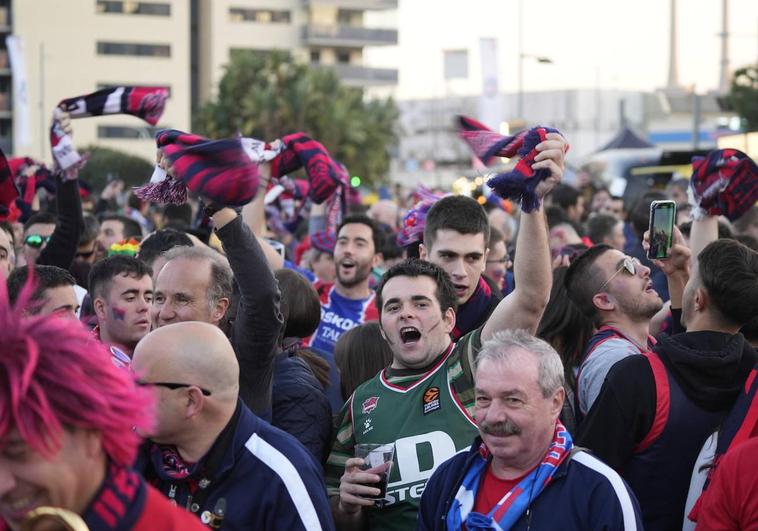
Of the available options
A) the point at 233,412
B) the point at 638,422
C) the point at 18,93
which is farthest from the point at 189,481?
the point at 18,93

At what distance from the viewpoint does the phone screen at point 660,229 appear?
5535mm

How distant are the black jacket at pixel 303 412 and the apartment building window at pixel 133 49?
71079 millimetres

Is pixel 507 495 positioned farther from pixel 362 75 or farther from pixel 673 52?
pixel 362 75

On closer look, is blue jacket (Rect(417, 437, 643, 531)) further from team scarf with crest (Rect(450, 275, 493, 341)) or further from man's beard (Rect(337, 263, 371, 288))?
man's beard (Rect(337, 263, 371, 288))

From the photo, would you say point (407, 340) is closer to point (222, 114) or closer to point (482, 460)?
point (482, 460)

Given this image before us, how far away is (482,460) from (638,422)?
0.71 meters

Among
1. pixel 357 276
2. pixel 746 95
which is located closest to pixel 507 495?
pixel 357 276

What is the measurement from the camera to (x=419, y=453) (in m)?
4.51

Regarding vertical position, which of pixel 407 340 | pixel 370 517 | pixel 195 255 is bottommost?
pixel 370 517

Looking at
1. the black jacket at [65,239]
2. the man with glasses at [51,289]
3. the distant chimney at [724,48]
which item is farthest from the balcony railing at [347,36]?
the man with glasses at [51,289]

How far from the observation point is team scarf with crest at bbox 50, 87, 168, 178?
7.80 m

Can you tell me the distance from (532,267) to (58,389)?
237cm

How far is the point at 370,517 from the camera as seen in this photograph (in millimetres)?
4570

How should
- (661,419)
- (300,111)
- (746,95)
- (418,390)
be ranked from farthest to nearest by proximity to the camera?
(300,111), (746,95), (418,390), (661,419)
